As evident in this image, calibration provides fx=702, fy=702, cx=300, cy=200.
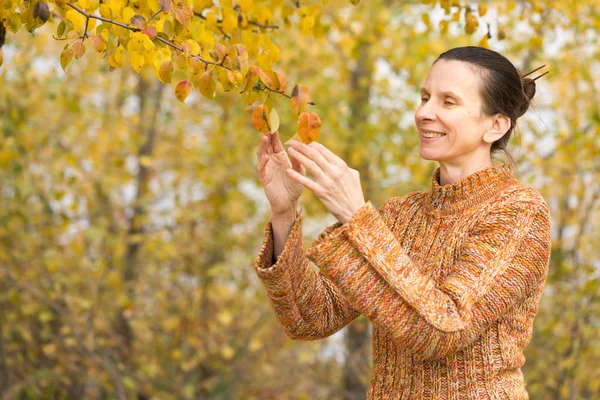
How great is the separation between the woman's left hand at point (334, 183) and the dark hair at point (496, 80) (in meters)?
0.42

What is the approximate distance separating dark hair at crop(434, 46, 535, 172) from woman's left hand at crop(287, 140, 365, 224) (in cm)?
42

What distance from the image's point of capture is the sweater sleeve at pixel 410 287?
127cm

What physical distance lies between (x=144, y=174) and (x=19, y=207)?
1098mm

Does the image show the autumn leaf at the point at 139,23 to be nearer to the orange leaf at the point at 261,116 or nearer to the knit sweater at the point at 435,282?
the orange leaf at the point at 261,116

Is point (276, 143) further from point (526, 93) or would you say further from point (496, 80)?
point (526, 93)

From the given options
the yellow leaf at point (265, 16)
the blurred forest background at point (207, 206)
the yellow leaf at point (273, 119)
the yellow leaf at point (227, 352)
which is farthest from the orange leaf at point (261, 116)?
the yellow leaf at point (227, 352)

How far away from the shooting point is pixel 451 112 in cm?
152

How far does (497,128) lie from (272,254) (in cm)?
59

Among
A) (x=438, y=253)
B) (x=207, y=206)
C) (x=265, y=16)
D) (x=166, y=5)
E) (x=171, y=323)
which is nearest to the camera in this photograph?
(x=166, y=5)

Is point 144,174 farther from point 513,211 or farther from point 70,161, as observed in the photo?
point 513,211

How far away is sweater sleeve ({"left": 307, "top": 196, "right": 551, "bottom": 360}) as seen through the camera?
50.1 inches

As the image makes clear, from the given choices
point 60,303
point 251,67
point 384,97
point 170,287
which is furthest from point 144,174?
point 251,67

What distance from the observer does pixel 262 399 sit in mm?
5164

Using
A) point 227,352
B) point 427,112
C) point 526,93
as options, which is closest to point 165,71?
point 427,112
